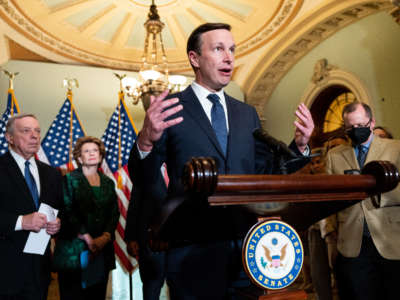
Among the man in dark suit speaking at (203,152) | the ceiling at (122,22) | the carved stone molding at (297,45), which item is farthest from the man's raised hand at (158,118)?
the ceiling at (122,22)

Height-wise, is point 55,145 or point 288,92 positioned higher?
point 288,92

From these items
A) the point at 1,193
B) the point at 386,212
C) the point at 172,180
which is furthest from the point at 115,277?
the point at 172,180

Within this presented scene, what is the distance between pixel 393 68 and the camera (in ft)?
14.8

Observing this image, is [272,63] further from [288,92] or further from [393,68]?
[393,68]

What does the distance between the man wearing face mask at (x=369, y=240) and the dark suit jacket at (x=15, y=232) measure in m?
1.74

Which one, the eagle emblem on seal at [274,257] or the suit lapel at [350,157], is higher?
the suit lapel at [350,157]

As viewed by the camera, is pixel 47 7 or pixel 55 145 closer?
pixel 55 145

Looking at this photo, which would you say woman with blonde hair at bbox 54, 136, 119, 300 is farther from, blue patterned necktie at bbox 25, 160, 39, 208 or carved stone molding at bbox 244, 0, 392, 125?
carved stone molding at bbox 244, 0, 392, 125

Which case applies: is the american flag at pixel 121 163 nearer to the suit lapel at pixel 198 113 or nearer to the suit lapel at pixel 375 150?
the suit lapel at pixel 375 150

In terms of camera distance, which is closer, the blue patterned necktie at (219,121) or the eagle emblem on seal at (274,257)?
the eagle emblem on seal at (274,257)

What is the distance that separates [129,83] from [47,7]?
1.75m

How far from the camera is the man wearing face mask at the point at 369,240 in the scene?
6.24 ft

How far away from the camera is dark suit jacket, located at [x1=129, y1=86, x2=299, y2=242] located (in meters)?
0.81

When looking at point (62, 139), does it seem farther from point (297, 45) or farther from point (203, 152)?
point (297, 45)
